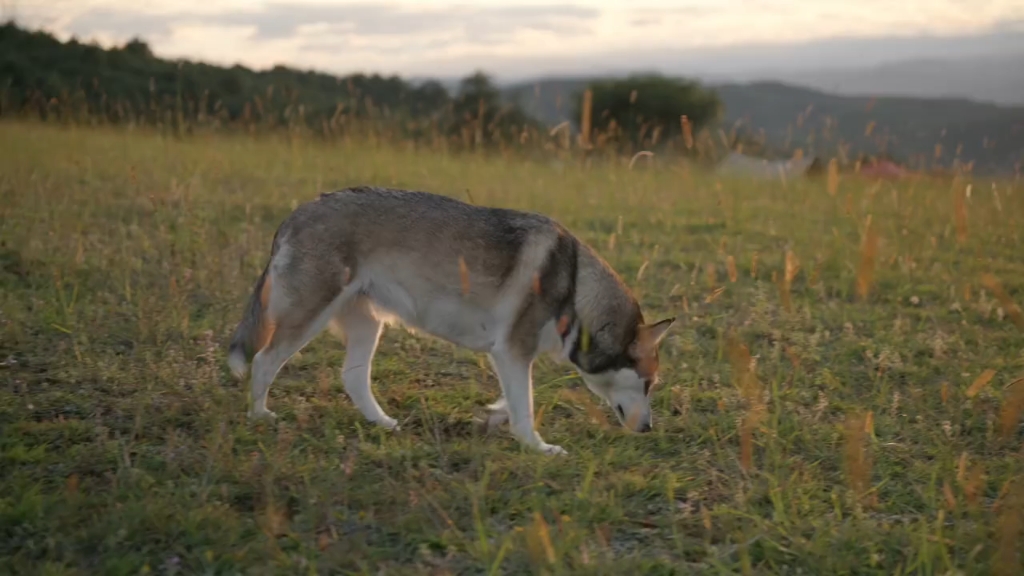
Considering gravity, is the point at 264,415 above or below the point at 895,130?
below

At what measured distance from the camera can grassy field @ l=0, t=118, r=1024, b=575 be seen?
330 centimetres

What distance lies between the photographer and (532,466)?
4074 mm

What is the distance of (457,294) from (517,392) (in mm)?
531

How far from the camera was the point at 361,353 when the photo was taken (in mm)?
4883

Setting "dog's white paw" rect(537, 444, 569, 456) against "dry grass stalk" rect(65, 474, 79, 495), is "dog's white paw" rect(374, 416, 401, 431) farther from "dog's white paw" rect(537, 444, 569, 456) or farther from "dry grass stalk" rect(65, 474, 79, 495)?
"dry grass stalk" rect(65, 474, 79, 495)

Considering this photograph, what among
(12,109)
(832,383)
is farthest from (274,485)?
(12,109)

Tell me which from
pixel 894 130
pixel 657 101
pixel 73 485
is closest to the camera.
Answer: pixel 73 485

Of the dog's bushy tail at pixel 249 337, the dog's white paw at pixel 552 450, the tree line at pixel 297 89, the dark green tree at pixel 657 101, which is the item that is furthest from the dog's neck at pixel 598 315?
the dark green tree at pixel 657 101

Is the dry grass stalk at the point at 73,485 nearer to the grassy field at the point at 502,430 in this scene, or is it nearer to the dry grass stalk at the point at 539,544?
the grassy field at the point at 502,430

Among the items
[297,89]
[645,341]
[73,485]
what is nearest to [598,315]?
[645,341]

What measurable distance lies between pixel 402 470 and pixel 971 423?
2.81m

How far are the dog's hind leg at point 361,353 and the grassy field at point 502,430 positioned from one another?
0.11 metres

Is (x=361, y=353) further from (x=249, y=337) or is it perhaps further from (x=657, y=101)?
(x=657, y=101)

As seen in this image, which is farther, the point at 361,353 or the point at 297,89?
the point at 297,89
